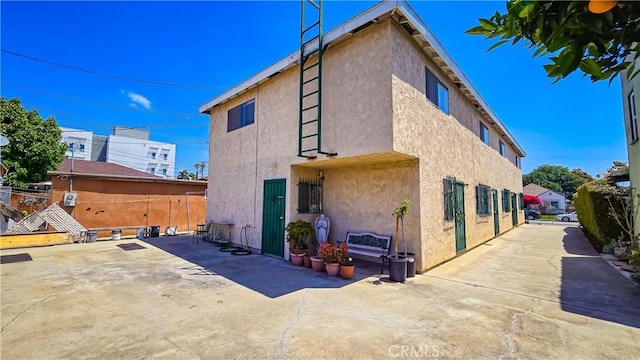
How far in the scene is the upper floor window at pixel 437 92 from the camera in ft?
24.7

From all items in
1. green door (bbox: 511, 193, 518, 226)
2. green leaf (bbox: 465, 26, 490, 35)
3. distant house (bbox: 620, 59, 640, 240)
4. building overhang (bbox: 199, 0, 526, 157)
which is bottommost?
green door (bbox: 511, 193, 518, 226)

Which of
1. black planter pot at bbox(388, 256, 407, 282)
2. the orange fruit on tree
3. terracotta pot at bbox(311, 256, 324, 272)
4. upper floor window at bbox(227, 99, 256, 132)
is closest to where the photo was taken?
the orange fruit on tree

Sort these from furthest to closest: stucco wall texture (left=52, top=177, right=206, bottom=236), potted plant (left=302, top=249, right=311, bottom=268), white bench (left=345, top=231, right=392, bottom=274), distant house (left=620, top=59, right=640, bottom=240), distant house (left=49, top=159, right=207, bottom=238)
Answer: stucco wall texture (left=52, top=177, right=206, bottom=236) → distant house (left=49, top=159, right=207, bottom=238) → distant house (left=620, top=59, right=640, bottom=240) → potted plant (left=302, top=249, right=311, bottom=268) → white bench (left=345, top=231, right=392, bottom=274)

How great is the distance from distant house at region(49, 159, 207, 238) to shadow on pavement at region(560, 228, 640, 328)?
15457 millimetres

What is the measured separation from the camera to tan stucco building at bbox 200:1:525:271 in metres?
6.28

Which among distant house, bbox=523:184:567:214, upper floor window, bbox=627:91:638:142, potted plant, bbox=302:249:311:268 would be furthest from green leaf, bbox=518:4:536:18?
distant house, bbox=523:184:567:214

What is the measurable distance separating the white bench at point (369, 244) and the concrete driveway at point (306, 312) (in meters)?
0.45

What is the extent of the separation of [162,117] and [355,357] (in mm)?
23317

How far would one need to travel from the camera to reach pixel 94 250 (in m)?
9.28

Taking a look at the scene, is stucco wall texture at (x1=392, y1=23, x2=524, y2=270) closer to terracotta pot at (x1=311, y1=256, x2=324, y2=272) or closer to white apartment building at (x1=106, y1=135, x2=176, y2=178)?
terracotta pot at (x1=311, y1=256, x2=324, y2=272)

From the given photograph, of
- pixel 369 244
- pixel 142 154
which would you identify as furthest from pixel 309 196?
pixel 142 154

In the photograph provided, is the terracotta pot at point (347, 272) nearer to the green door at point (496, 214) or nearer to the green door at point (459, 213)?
the green door at point (459, 213)

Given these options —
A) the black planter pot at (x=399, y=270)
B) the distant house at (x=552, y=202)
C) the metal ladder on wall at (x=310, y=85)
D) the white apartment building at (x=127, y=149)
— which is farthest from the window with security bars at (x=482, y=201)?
the white apartment building at (x=127, y=149)

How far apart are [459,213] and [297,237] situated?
5326mm
